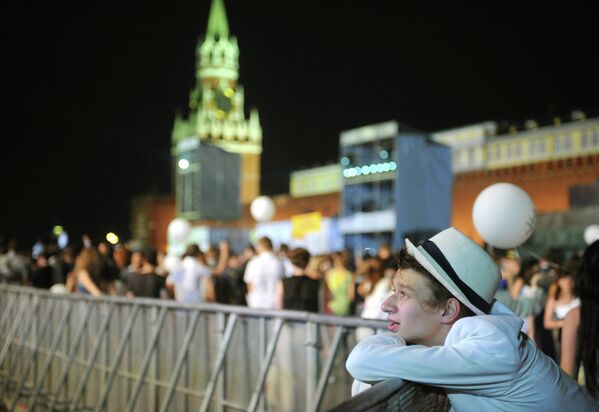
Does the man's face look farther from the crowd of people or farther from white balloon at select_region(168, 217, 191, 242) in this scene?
white balloon at select_region(168, 217, 191, 242)

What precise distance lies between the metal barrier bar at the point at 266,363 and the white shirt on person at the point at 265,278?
3.90m

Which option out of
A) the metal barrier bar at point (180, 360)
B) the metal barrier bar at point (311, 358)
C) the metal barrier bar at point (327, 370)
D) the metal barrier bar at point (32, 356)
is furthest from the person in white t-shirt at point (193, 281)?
the metal barrier bar at point (327, 370)

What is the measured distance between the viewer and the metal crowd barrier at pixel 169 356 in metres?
4.35

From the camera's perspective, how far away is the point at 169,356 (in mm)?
5891

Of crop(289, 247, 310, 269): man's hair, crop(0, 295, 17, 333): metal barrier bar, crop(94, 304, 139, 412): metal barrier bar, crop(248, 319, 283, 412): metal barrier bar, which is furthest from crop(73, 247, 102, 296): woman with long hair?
crop(248, 319, 283, 412): metal barrier bar

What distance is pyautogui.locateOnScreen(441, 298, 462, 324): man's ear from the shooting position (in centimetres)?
196

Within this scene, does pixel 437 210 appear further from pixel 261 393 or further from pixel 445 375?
pixel 445 375

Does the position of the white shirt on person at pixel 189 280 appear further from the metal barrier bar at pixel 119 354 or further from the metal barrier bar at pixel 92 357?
the metal barrier bar at pixel 119 354

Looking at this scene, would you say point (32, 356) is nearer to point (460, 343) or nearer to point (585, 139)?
point (460, 343)

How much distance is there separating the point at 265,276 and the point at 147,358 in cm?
270

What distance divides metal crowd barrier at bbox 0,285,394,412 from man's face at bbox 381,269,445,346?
169 centimetres

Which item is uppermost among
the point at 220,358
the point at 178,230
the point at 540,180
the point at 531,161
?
the point at 531,161

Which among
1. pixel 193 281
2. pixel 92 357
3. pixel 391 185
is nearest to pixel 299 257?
pixel 193 281

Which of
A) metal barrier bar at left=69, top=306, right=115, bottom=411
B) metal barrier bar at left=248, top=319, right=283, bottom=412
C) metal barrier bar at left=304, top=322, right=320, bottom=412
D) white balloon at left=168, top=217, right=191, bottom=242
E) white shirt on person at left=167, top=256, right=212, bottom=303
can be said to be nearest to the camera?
metal barrier bar at left=304, top=322, right=320, bottom=412
